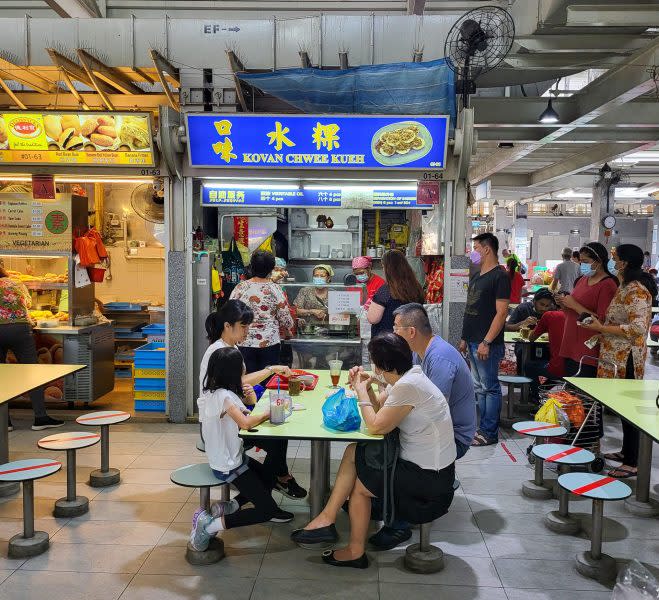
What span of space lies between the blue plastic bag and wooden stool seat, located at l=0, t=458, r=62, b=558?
1.72 metres

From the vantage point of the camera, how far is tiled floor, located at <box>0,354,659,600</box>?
3.52 metres

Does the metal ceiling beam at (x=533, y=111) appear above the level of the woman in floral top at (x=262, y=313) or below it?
above

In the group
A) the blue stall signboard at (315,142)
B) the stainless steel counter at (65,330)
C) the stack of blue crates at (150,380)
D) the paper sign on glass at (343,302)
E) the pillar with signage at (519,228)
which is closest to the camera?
the blue stall signboard at (315,142)

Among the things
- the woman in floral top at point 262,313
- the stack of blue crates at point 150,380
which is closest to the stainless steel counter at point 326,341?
the woman in floral top at point 262,313

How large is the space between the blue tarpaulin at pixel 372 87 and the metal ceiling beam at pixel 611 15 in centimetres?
122

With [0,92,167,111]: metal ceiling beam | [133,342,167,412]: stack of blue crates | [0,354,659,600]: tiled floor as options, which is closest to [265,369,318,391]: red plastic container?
[0,354,659,600]: tiled floor

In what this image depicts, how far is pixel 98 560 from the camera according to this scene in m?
3.84

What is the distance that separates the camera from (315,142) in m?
6.41

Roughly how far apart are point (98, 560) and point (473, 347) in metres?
3.77

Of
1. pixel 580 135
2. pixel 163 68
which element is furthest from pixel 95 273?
pixel 580 135

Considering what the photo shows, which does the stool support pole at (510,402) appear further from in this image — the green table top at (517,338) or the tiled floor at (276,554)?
the tiled floor at (276,554)

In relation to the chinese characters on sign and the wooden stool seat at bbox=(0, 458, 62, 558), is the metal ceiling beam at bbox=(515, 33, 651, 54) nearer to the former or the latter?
the chinese characters on sign

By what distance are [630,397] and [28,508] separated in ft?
13.0

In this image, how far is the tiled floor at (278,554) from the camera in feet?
11.5
